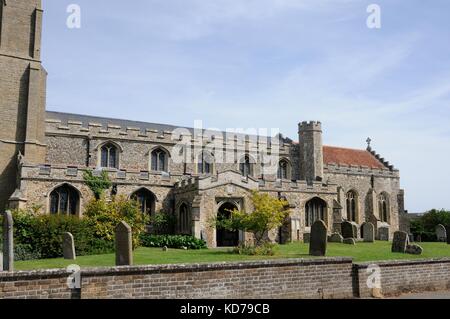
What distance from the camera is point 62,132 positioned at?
97.9 feet

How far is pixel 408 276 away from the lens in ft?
43.1

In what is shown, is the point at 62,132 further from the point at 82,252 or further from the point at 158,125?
the point at 82,252

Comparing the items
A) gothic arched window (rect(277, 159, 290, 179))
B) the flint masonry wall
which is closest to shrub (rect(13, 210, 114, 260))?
the flint masonry wall

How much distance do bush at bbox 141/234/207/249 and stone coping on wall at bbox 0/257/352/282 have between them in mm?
12737

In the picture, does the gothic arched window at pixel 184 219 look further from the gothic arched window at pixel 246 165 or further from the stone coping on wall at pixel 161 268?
the stone coping on wall at pixel 161 268

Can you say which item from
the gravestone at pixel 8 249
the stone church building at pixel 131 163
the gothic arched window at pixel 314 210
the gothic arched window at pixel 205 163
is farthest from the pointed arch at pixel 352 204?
the gravestone at pixel 8 249

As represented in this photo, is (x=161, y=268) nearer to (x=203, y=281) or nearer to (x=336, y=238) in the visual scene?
(x=203, y=281)

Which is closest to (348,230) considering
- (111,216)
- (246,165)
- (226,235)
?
(226,235)

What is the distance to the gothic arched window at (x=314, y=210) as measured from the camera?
3116 centimetres

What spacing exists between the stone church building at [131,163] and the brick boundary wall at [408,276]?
13.3m

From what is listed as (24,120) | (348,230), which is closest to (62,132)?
(24,120)

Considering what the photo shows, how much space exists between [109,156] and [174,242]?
10.1 m

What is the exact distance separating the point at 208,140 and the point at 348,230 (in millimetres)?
11720

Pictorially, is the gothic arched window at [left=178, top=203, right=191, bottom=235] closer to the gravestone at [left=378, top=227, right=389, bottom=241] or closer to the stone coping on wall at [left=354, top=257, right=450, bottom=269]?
A: the stone coping on wall at [left=354, top=257, right=450, bottom=269]
